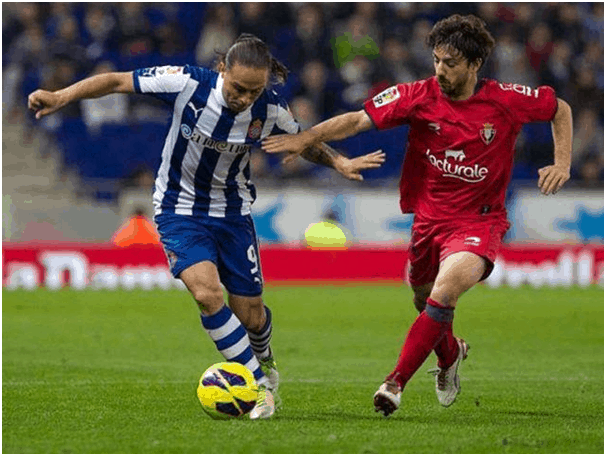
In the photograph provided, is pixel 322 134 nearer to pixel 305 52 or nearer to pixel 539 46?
pixel 305 52

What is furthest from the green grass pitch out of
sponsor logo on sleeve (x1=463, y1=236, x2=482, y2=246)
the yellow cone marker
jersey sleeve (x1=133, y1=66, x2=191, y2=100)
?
jersey sleeve (x1=133, y1=66, x2=191, y2=100)

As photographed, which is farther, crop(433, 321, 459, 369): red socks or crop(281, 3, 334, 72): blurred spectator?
crop(281, 3, 334, 72): blurred spectator

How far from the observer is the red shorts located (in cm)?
864

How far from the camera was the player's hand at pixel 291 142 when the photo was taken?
8.49m

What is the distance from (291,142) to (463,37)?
119 centimetres

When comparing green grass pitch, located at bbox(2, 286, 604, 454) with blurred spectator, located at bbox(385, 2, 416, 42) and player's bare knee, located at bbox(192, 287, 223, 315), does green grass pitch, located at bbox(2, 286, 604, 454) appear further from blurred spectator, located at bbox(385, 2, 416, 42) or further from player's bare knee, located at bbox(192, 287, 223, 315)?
blurred spectator, located at bbox(385, 2, 416, 42)

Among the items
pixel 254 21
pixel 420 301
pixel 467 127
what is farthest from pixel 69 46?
pixel 467 127

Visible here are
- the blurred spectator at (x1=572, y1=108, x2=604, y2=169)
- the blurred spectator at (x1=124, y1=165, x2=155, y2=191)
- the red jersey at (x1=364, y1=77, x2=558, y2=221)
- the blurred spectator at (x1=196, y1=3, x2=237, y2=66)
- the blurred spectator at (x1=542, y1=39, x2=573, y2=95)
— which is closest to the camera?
the red jersey at (x1=364, y1=77, x2=558, y2=221)

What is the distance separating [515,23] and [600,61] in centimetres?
158

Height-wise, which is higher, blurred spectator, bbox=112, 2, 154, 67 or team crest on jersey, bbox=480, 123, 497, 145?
team crest on jersey, bbox=480, 123, 497, 145

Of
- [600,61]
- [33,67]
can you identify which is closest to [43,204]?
[33,67]

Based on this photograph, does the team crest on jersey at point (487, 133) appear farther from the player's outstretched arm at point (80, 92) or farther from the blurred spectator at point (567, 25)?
the blurred spectator at point (567, 25)

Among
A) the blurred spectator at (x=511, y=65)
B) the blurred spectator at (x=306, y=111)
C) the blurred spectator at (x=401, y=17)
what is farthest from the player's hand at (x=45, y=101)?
the blurred spectator at (x=401, y=17)

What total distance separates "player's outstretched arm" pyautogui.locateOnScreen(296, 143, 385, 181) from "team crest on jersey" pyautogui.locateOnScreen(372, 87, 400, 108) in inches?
11.6
